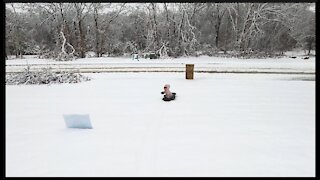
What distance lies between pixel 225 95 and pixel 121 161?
6.34 m

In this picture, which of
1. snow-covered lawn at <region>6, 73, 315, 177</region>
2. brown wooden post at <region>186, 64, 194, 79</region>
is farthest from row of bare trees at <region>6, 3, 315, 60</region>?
snow-covered lawn at <region>6, 73, 315, 177</region>

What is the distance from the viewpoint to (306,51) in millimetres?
27969

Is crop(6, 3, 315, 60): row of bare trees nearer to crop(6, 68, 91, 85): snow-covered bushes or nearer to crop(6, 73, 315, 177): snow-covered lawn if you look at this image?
crop(6, 68, 91, 85): snow-covered bushes

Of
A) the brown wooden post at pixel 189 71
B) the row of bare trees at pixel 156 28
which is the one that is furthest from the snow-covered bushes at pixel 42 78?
the row of bare trees at pixel 156 28

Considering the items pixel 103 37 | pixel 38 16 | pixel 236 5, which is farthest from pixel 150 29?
pixel 38 16

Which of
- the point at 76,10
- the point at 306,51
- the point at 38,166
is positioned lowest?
the point at 38,166

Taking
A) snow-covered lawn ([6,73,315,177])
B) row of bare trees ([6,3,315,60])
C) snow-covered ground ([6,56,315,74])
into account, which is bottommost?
snow-covered lawn ([6,73,315,177])

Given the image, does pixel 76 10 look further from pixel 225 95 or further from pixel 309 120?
pixel 309 120

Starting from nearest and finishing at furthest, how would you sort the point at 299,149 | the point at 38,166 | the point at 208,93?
the point at 38,166, the point at 299,149, the point at 208,93

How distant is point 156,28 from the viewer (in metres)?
28.7

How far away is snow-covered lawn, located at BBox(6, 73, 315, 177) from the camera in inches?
178

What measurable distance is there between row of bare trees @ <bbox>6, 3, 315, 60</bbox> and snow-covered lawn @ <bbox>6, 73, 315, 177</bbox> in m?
16.8

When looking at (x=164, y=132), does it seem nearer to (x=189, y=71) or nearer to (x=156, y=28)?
(x=189, y=71)

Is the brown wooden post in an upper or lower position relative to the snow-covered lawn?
upper
